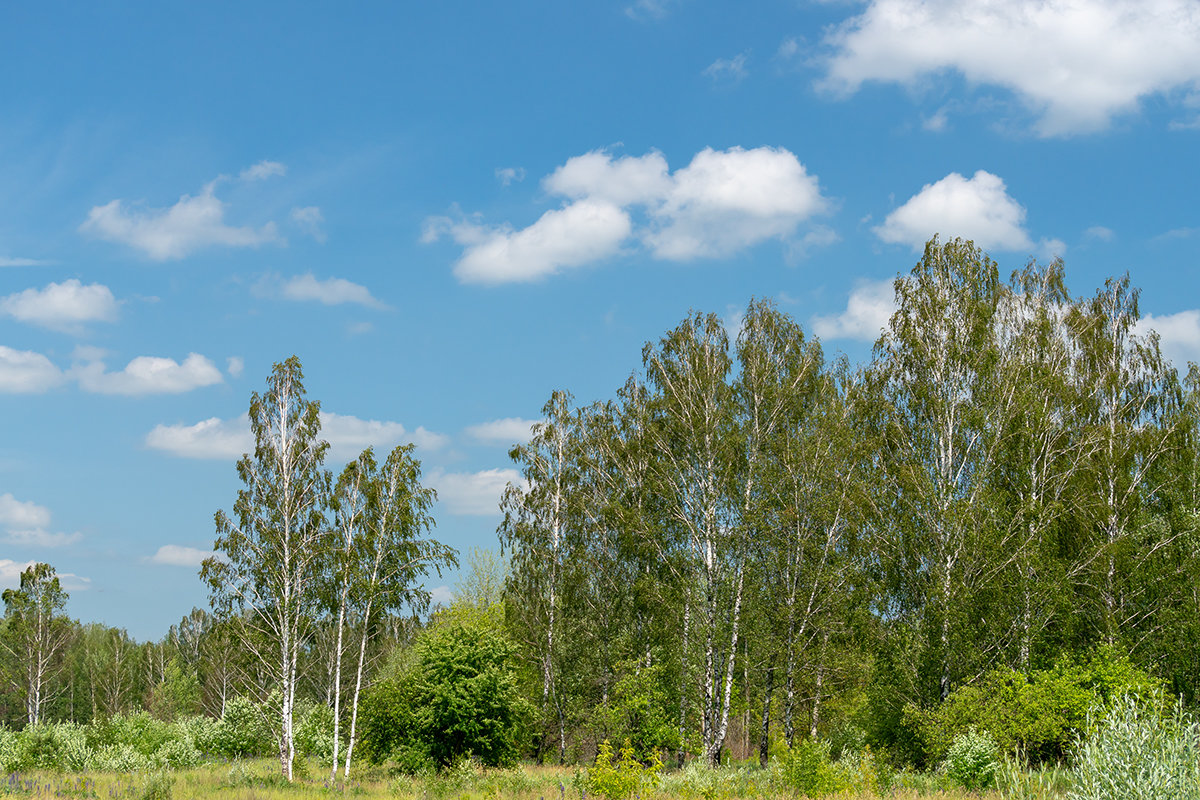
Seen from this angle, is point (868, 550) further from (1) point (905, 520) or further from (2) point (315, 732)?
(2) point (315, 732)

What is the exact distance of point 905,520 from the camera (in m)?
27.5

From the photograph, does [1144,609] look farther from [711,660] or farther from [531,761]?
[531,761]

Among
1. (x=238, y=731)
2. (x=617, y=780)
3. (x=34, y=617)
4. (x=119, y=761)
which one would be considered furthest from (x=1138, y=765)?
(x=34, y=617)

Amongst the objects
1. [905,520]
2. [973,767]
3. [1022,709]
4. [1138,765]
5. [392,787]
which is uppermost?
[905,520]

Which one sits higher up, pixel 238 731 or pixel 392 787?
pixel 392 787

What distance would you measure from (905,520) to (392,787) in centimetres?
1626

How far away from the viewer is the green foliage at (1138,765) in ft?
26.6

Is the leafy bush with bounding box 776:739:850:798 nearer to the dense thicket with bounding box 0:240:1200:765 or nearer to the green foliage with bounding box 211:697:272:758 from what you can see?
the dense thicket with bounding box 0:240:1200:765

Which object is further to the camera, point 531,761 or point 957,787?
point 531,761

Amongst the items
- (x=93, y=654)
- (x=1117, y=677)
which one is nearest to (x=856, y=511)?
(x=1117, y=677)

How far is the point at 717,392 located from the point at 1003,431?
8996 mm

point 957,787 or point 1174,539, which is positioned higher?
point 1174,539

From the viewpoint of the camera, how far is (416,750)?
24641mm

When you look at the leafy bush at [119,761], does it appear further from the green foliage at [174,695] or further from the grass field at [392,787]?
the green foliage at [174,695]
